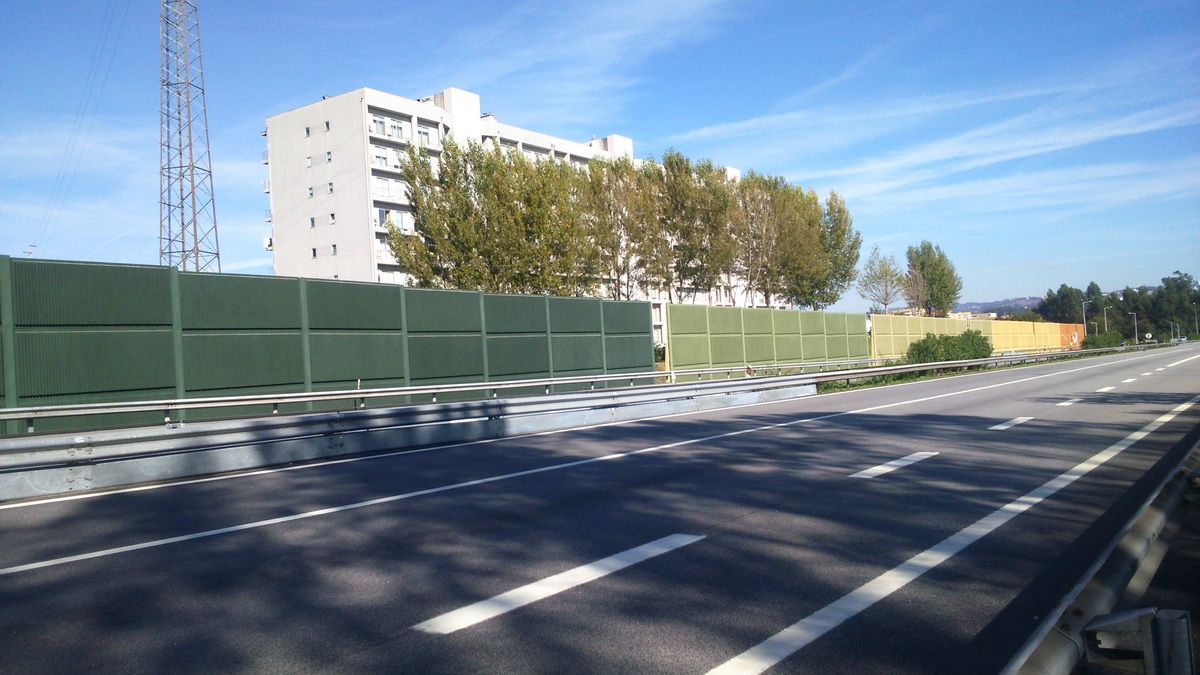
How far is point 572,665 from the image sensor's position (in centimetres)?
437

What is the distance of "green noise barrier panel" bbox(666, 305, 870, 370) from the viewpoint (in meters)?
33.2

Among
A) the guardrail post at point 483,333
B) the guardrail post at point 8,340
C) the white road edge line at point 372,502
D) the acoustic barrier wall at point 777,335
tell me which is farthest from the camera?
the acoustic barrier wall at point 777,335

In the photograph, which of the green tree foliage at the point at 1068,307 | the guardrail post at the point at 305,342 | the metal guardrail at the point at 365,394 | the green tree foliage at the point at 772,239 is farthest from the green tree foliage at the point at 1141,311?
the guardrail post at the point at 305,342

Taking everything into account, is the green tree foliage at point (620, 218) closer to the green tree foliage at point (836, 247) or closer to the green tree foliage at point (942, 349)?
the green tree foliage at point (942, 349)

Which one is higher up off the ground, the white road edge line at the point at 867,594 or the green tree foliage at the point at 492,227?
the green tree foliage at the point at 492,227

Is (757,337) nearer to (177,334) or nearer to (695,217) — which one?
(695,217)

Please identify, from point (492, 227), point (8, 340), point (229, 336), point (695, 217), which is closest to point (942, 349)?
point (695, 217)

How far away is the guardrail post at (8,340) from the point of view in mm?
15055

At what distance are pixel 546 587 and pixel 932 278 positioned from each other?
102948 millimetres

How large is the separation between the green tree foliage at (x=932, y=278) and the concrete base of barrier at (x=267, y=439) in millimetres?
87013

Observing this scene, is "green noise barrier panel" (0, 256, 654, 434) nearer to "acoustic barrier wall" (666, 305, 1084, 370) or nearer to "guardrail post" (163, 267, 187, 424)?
"guardrail post" (163, 267, 187, 424)


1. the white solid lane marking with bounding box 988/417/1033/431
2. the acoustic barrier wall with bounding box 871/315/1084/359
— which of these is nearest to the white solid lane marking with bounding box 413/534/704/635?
the white solid lane marking with bounding box 988/417/1033/431

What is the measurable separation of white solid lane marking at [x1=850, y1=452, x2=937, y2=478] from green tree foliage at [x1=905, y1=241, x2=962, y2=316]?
9269 centimetres

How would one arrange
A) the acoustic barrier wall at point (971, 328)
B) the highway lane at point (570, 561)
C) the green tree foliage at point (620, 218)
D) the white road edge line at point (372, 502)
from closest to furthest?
the highway lane at point (570, 561)
the white road edge line at point (372, 502)
the green tree foliage at point (620, 218)
the acoustic barrier wall at point (971, 328)
